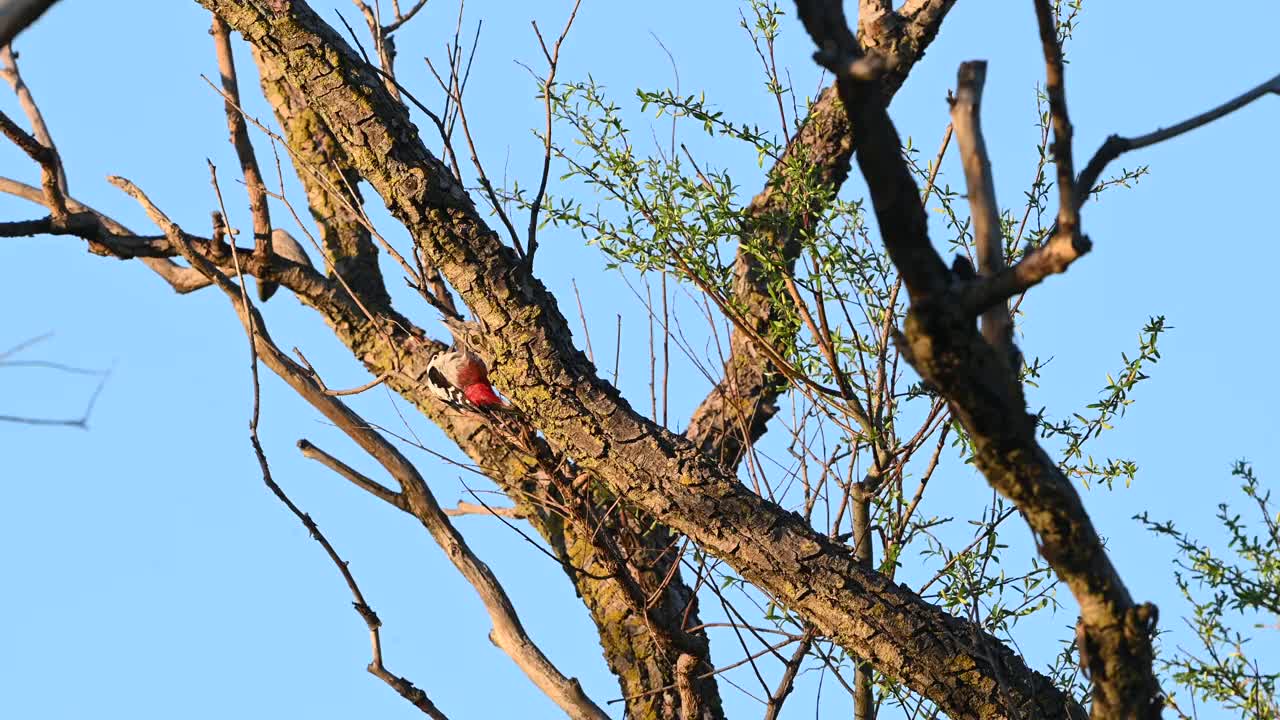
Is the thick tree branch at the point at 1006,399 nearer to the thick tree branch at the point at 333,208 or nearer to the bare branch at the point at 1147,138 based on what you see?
the bare branch at the point at 1147,138

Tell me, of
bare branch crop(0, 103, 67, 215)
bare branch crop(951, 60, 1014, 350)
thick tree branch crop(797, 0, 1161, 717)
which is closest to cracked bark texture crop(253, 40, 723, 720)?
bare branch crop(0, 103, 67, 215)

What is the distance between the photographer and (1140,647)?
5.71 feet

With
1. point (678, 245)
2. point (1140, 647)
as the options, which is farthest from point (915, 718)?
point (678, 245)

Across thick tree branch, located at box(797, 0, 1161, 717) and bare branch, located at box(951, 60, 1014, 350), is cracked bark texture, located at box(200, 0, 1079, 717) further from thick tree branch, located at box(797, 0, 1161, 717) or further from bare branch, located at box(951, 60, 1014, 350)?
bare branch, located at box(951, 60, 1014, 350)

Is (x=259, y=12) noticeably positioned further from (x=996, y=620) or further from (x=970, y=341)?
(x=996, y=620)

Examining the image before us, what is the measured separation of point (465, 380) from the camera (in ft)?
12.5

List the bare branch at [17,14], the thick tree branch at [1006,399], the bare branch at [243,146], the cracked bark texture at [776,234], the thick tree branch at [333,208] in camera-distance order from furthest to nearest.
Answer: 1. the thick tree branch at [333,208]
2. the bare branch at [243,146]
3. the cracked bark texture at [776,234]
4. the thick tree branch at [1006,399]
5. the bare branch at [17,14]

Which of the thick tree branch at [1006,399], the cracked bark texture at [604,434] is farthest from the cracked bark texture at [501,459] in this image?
the thick tree branch at [1006,399]

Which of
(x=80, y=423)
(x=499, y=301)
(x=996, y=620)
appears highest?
(x=499, y=301)

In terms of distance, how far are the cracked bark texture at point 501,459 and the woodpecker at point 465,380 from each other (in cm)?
14

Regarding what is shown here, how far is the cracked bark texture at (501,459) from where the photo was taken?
3.51 meters

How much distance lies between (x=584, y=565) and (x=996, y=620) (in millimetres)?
1619

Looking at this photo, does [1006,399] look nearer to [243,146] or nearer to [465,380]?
[465,380]

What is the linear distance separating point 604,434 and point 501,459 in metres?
1.41
